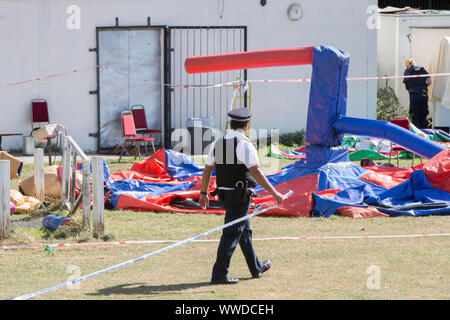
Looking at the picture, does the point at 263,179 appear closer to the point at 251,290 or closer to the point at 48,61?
the point at 251,290

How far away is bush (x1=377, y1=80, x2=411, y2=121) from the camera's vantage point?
18.9 m

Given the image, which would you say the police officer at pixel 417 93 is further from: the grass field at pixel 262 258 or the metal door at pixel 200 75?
the grass field at pixel 262 258

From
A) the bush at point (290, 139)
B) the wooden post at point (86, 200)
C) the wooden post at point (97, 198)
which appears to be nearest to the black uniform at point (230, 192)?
the wooden post at point (97, 198)

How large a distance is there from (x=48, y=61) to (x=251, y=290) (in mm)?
12010

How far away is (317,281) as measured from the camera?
672cm

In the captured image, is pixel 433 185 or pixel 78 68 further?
pixel 78 68

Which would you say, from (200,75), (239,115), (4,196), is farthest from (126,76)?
(239,115)

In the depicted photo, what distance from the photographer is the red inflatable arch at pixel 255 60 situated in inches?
437

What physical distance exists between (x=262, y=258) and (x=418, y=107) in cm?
1172

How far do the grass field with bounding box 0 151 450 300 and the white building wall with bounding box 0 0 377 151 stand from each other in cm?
801

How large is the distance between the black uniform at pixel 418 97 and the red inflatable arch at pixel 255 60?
773 cm

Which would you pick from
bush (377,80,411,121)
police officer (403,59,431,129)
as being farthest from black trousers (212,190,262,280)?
bush (377,80,411,121)

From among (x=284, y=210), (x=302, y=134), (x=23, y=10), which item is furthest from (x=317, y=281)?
(x=23, y=10)
